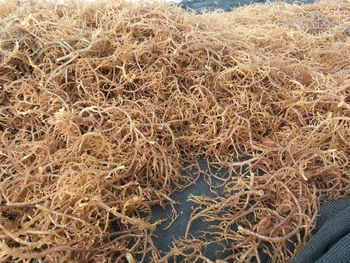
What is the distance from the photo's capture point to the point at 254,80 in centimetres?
140

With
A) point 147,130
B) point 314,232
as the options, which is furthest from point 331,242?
point 147,130

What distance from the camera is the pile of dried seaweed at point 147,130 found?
3.31ft

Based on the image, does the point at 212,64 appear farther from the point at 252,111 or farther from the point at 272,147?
the point at 272,147

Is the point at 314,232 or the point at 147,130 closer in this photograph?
the point at 314,232

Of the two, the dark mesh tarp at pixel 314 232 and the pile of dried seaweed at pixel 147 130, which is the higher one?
the pile of dried seaweed at pixel 147 130

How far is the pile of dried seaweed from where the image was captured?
1.01m

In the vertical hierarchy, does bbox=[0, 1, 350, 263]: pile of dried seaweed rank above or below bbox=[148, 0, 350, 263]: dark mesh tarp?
above

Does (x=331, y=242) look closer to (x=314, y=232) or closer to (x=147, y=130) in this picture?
(x=314, y=232)

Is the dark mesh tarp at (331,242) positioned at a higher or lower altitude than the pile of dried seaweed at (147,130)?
lower

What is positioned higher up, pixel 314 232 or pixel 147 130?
pixel 147 130

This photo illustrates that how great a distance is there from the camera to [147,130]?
1.23 metres

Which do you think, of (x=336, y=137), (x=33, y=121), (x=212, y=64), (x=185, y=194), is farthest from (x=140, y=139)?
(x=336, y=137)

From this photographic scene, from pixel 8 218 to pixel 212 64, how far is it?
89 centimetres

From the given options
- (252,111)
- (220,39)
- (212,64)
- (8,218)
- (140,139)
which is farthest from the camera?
(220,39)
